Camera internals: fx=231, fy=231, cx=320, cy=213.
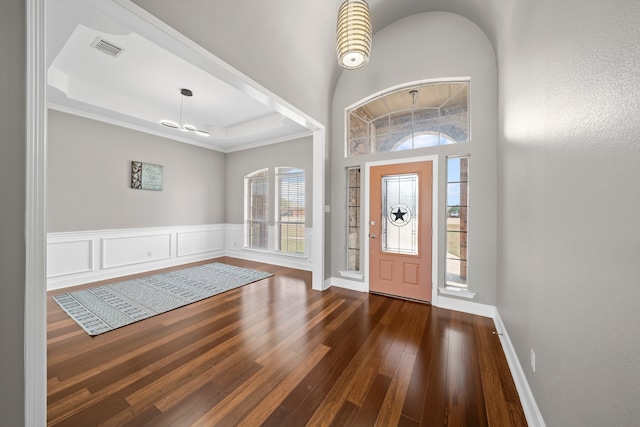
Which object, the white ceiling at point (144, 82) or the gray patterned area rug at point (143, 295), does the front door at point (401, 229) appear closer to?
the white ceiling at point (144, 82)

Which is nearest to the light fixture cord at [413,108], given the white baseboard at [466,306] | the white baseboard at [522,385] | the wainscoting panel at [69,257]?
the white baseboard at [466,306]

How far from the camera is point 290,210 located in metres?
5.53

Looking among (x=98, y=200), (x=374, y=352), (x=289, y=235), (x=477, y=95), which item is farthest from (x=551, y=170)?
(x=98, y=200)

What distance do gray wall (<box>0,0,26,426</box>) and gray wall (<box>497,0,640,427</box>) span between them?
2.36m

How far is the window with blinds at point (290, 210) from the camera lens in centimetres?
537

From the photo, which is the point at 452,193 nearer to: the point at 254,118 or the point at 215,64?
the point at 215,64

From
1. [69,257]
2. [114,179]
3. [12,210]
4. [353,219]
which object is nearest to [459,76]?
[353,219]

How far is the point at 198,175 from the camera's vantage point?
5.84m

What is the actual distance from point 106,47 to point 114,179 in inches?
99.4

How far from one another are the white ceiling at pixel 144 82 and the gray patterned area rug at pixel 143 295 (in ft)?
9.29

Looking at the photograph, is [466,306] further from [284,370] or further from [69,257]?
[69,257]

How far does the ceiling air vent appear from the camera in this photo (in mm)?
2691

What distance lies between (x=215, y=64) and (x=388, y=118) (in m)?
2.48

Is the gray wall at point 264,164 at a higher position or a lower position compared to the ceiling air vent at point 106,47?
lower
